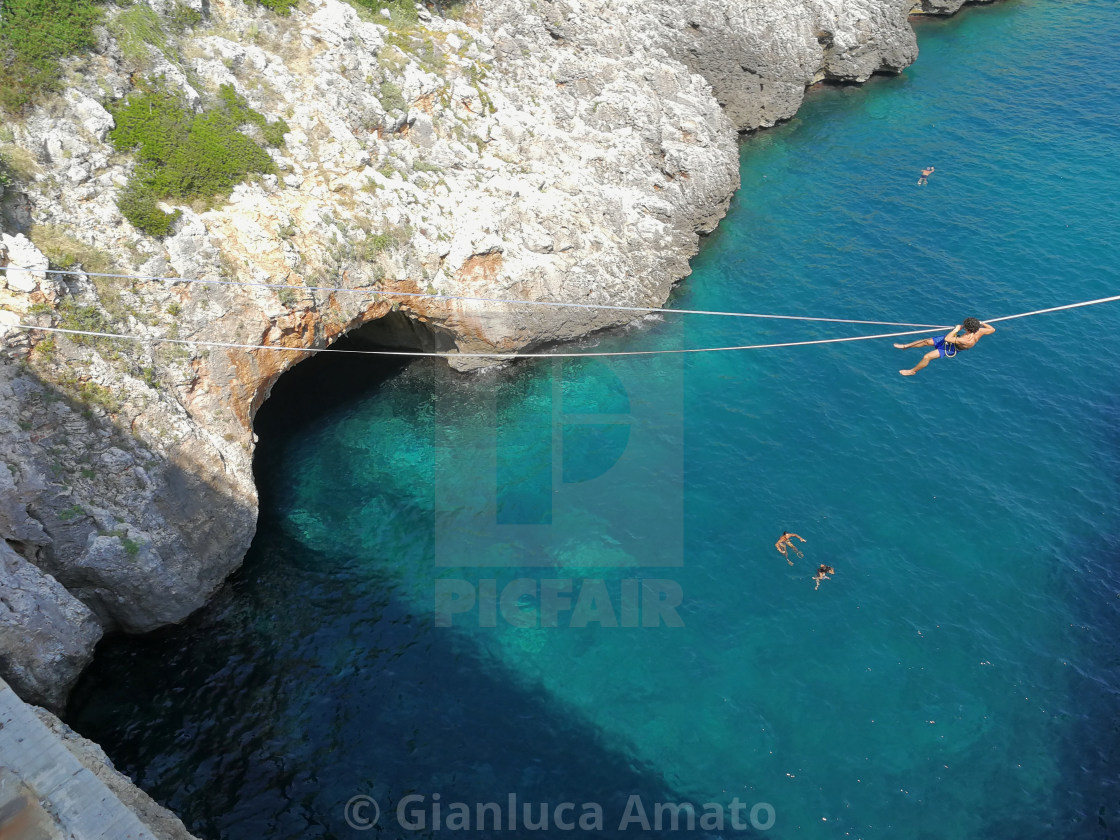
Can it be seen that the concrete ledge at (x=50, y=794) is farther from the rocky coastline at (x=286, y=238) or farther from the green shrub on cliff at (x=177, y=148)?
the green shrub on cliff at (x=177, y=148)

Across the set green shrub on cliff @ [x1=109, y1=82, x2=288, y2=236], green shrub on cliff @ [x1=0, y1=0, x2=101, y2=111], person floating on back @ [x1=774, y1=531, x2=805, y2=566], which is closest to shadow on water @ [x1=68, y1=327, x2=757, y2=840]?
person floating on back @ [x1=774, y1=531, x2=805, y2=566]

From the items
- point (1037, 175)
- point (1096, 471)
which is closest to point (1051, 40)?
point (1037, 175)

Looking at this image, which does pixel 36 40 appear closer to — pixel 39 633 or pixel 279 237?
pixel 279 237

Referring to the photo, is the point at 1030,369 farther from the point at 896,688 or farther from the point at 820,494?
the point at 896,688

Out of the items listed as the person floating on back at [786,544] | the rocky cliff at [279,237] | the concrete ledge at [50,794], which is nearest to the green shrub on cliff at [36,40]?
the rocky cliff at [279,237]

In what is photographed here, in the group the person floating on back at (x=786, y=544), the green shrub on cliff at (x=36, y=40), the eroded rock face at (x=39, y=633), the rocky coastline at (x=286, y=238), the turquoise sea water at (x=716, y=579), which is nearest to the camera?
the eroded rock face at (x=39, y=633)

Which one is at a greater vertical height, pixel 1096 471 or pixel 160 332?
pixel 160 332
